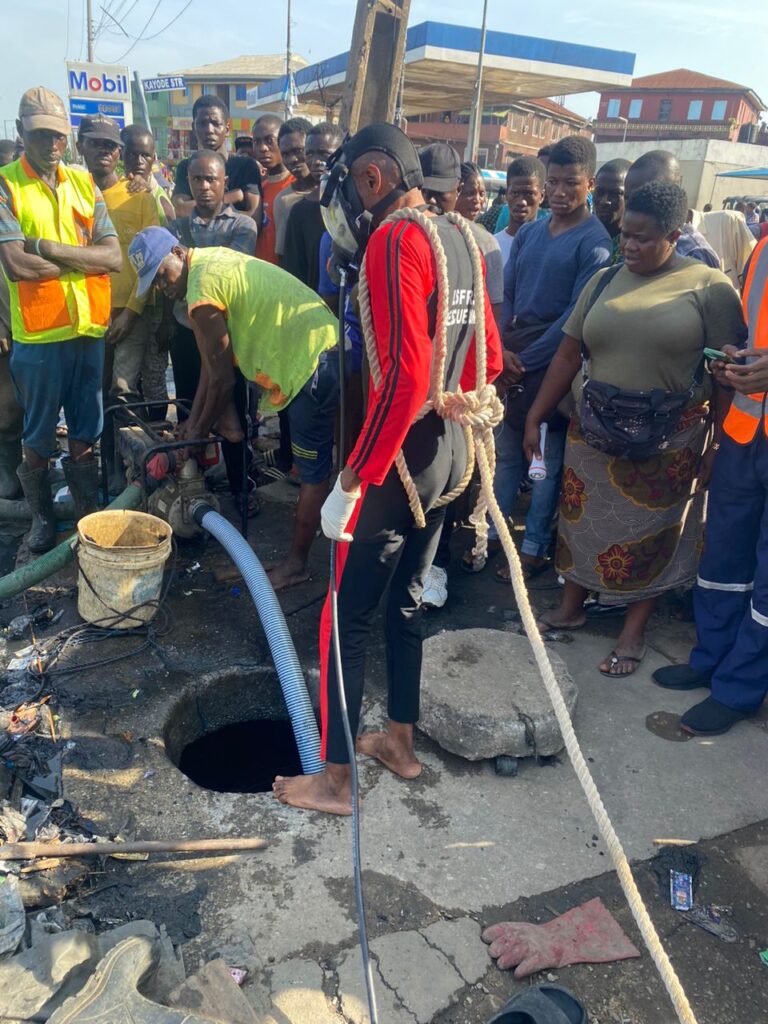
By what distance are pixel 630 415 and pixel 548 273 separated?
1.19 metres

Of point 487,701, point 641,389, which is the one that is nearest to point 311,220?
point 641,389

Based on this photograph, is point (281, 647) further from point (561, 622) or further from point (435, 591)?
point (561, 622)

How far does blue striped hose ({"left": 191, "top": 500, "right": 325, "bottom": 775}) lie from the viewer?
121 inches

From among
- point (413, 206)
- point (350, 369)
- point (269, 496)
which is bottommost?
point (269, 496)

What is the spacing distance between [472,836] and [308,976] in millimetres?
786

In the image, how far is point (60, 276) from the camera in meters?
4.22

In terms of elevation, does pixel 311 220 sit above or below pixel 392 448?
above

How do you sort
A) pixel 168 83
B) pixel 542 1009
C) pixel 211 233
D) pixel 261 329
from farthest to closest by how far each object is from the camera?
pixel 168 83
pixel 211 233
pixel 261 329
pixel 542 1009

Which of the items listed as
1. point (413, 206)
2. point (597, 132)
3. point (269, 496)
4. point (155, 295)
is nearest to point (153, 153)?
point (155, 295)

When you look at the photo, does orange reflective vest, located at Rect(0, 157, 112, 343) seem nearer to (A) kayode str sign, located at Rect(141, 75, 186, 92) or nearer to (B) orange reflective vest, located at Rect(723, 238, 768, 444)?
(B) orange reflective vest, located at Rect(723, 238, 768, 444)

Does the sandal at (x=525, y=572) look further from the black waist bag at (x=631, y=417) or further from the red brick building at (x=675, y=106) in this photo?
the red brick building at (x=675, y=106)

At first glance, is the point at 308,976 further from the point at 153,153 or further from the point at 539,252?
the point at 153,153

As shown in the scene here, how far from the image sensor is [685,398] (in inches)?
129

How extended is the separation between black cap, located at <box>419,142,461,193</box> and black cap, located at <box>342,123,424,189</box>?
855mm
